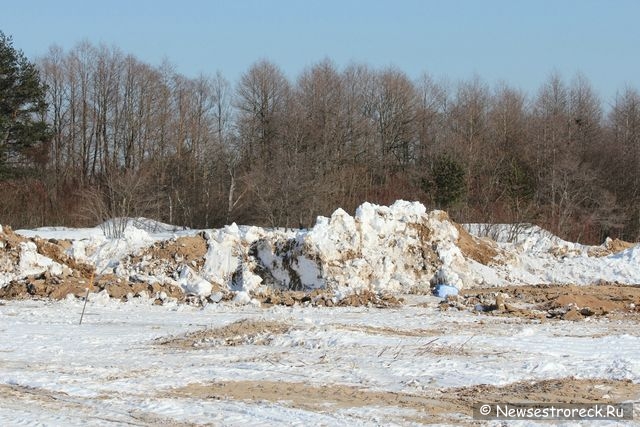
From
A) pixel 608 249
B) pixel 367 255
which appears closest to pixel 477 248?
pixel 367 255

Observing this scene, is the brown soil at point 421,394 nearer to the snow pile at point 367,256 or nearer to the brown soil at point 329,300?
the brown soil at point 329,300

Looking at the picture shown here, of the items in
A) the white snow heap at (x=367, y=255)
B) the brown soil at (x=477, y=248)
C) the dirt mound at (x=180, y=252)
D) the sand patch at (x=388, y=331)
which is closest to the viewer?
the sand patch at (x=388, y=331)

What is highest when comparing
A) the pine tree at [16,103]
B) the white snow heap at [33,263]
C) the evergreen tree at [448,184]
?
the pine tree at [16,103]

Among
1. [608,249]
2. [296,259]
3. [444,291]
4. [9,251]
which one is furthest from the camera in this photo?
[608,249]

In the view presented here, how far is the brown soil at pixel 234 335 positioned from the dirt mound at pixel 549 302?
649cm

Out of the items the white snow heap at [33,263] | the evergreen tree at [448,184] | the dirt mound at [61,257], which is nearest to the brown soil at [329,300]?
the dirt mound at [61,257]

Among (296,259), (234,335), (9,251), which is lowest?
(234,335)

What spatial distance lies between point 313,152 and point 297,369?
47337 millimetres

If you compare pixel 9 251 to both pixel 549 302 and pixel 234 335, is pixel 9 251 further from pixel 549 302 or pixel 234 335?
pixel 549 302

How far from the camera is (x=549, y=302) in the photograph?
787 inches

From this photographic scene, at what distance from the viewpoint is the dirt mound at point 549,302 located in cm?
1850

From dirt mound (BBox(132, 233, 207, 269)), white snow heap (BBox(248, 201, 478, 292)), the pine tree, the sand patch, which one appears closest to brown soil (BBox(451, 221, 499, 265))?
white snow heap (BBox(248, 201, 478, 292))

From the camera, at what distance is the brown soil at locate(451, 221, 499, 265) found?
1029 inches

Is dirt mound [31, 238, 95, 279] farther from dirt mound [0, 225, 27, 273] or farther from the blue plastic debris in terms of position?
the blue plastic debris
